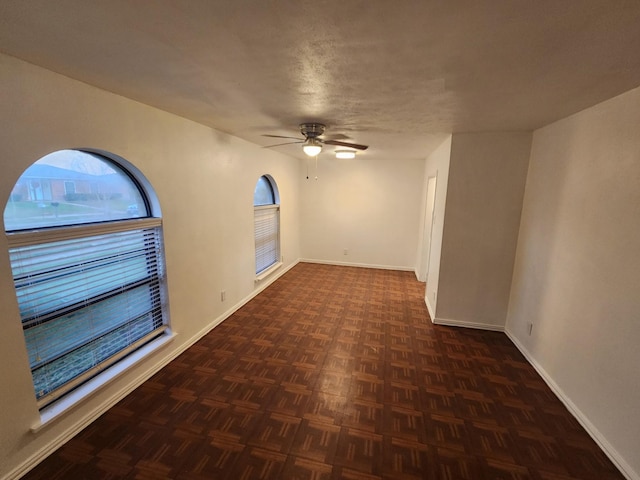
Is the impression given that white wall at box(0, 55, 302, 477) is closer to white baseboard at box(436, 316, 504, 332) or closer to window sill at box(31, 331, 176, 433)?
window sill at box(31, 331, 176, 433)

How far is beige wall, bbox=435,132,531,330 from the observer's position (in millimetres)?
3092

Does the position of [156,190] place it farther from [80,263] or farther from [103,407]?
[103,407]

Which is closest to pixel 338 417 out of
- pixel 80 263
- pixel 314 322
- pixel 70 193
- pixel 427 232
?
pixel 314 322

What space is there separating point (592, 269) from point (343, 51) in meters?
2.29

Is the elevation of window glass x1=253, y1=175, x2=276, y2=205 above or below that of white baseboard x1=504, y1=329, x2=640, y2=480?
above

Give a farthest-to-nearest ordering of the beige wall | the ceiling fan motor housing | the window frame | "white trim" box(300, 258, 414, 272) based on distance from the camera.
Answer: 1. "white trim" box(300, 258, 414, 272)
2. the window frame
3. the beige wall
4. the ceiling fan motor housing

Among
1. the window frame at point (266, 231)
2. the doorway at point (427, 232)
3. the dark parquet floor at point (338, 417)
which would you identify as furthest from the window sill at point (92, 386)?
the doorway at point (427, 232)

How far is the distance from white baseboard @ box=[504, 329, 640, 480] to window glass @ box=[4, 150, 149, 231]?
3818mm

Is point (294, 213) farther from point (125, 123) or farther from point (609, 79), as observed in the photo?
point (609, 79)

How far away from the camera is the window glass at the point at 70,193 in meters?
1.67

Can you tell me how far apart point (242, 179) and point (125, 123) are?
1763 mm

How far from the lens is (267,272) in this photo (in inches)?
189

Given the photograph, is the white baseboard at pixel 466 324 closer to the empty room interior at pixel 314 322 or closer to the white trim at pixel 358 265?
the empty room interior at pixel 314 322

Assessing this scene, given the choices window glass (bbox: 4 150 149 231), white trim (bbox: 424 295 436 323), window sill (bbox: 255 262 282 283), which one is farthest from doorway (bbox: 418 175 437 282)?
window glass (bbox: 4 150 149 231)
